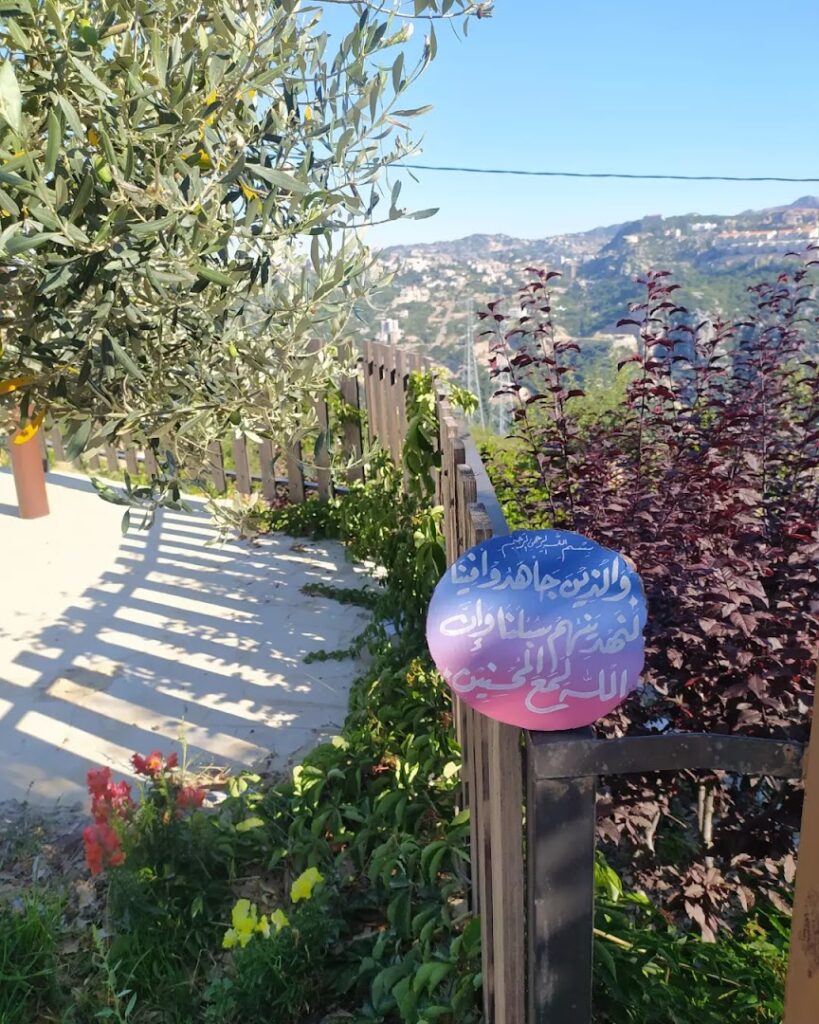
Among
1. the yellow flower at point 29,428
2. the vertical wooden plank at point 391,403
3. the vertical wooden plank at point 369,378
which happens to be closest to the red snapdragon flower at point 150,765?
the yellow flower at point 29,428

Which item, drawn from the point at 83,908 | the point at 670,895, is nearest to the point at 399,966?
the point at 670,895

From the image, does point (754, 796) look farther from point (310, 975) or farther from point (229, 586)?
point (229, 586)

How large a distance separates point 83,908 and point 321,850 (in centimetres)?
77

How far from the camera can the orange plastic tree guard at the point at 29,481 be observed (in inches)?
263

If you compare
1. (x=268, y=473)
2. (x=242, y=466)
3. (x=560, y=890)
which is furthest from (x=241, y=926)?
(x=242, y=466)

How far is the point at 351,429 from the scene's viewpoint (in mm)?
6336

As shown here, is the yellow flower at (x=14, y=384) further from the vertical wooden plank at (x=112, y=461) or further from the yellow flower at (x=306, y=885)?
the vertical wooden plank at (x=112, y=461)

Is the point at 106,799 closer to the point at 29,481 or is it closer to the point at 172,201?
the point at 172,201

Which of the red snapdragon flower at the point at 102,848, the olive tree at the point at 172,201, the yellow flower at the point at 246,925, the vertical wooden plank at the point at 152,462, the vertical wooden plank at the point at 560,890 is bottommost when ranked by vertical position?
the yellow flower at the point at 246,925

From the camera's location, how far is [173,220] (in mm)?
1454

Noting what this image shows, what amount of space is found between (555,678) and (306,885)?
4.90 feet

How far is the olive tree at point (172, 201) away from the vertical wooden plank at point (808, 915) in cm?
125

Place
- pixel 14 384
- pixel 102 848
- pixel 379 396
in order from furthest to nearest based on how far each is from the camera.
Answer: pixel 379 396
pixel 102 848
pixel 14 384

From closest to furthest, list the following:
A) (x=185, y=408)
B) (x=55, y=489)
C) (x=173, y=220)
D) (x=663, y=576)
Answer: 1. (x=173, y=220)
2. (x=185, y=408)
3. (x=663, y=576)
4. (x=55, y=489)
